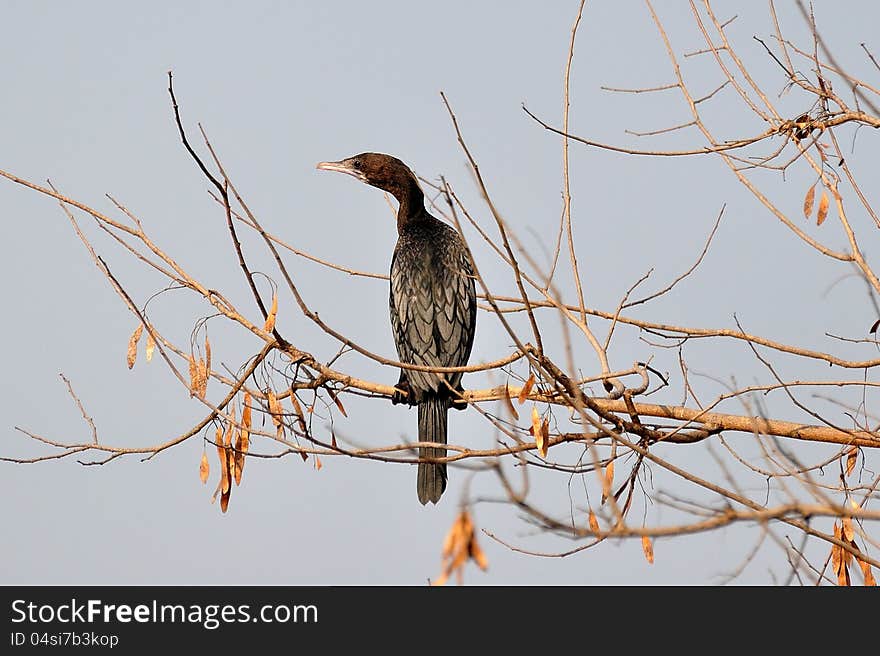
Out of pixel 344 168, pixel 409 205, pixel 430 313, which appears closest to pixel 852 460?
pixel 430 313

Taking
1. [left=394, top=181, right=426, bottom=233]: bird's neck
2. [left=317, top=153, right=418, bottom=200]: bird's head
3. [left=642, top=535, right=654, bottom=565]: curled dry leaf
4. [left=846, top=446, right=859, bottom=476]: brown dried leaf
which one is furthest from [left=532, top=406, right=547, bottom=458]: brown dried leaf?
[left=317, top=153, right=418, bottom=200]: bird's head

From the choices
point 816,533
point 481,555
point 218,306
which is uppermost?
point 218,306

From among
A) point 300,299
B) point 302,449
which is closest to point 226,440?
point 302,449

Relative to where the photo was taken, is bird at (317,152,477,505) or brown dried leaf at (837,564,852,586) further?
bird at (317,152,477,505)

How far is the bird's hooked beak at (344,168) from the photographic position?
709cm

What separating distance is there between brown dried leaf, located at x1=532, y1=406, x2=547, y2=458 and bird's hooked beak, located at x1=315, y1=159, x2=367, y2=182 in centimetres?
356

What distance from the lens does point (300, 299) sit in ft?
11.4

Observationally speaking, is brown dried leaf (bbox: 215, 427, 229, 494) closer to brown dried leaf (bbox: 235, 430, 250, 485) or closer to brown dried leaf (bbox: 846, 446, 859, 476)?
brown dried leaf (bbox: 235, 430, 250, 485)

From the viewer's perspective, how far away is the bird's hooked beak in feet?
23.3

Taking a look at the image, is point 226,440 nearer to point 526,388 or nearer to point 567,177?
point 526,388

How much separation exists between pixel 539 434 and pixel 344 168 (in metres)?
3.64

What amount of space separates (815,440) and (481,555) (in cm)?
271

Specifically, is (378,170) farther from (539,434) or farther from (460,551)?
(460,551)

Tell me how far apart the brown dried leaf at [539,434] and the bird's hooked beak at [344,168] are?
356 cm
